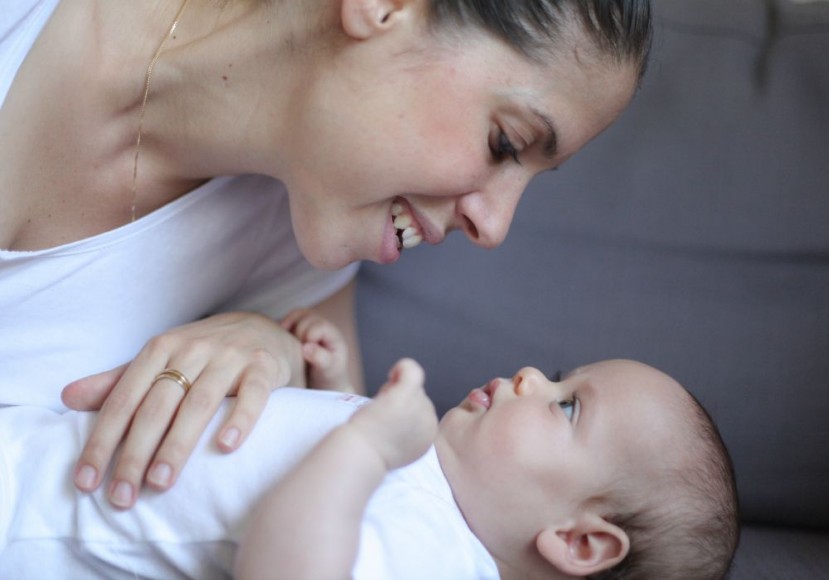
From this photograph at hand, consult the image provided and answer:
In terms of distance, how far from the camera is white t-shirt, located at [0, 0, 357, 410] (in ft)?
4.44

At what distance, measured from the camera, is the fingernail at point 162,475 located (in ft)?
3.73

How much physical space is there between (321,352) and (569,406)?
39 cm

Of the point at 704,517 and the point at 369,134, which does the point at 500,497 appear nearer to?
the point at 704,517

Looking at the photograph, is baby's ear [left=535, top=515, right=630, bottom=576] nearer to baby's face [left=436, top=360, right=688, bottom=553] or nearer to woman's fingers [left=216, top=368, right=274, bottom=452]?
baby's face [left=436, top=360, right=688, bottom=553]

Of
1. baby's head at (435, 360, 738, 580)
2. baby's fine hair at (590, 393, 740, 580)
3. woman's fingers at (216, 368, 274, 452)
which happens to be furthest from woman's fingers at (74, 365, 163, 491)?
baby's fine hair at (590, 393, 740, 580)

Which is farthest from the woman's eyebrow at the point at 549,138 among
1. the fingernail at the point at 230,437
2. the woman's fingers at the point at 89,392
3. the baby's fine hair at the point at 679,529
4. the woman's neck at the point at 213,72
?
the woman's fingers at the point at 89,392

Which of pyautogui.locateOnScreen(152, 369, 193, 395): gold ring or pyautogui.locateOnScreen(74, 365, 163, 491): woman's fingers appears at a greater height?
pyautogui.locateOnScreen(152, 369, 193, 395): gold ring

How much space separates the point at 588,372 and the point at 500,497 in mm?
217

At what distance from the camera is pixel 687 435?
1.26 m

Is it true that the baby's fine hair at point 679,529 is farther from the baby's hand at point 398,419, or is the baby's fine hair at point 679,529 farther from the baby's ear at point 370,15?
the baby's ear at point 370,15

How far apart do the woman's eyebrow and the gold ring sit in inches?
20.8

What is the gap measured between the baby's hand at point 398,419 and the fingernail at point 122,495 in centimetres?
28

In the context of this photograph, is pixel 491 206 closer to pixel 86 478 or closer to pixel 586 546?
pixel 586 546

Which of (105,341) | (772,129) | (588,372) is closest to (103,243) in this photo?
(105,341)
